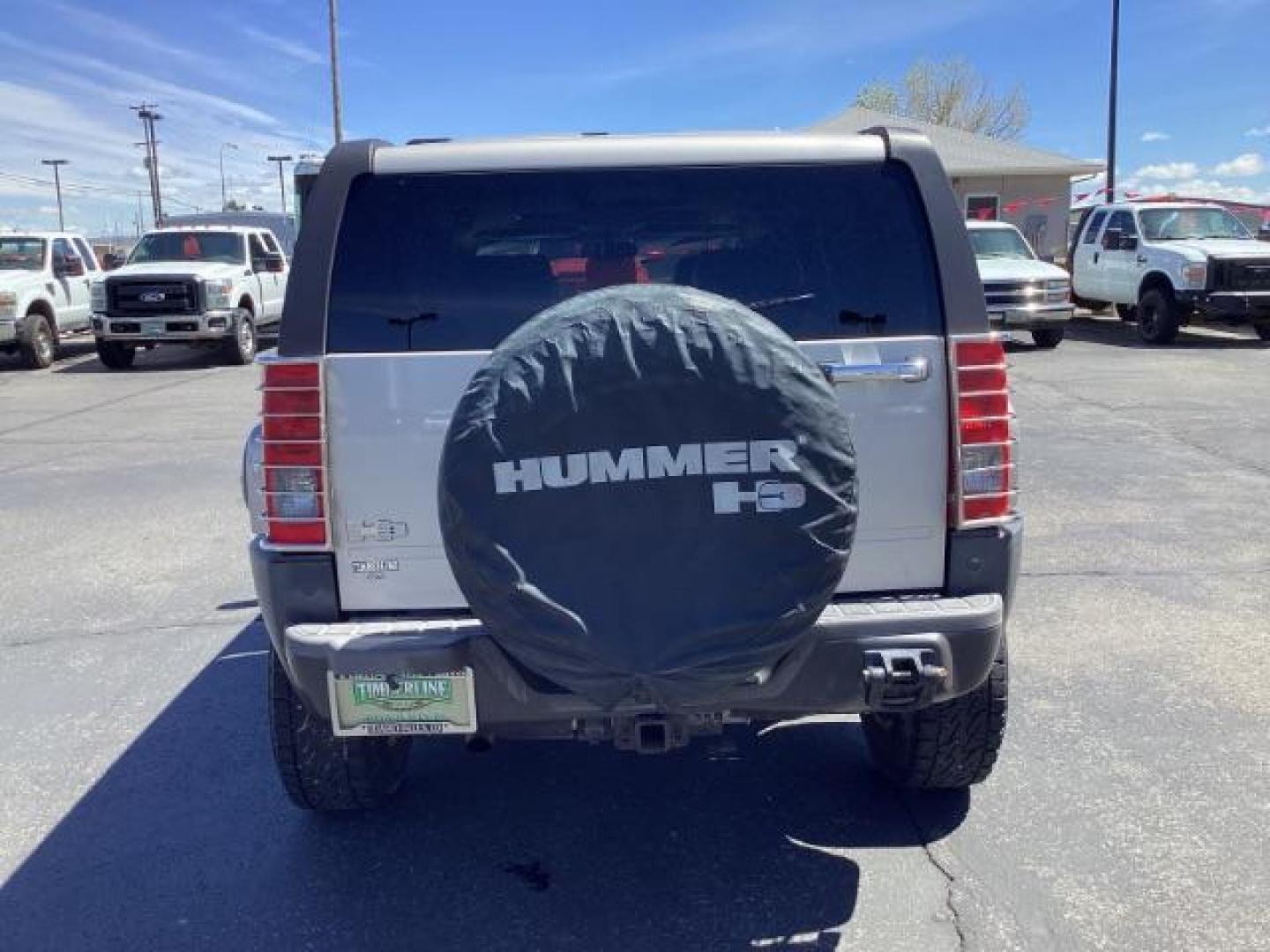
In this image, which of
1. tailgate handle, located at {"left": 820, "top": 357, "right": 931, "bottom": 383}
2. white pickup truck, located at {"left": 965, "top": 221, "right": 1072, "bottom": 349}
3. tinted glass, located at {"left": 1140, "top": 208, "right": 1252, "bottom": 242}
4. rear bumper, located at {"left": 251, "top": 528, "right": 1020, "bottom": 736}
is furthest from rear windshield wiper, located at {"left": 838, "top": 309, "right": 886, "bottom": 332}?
tinted glass, located at {"left": 1140, "top": 208, "right": 1252, "bottom": 242}

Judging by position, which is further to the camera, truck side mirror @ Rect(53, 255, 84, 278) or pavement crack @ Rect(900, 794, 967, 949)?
truck side mirror @ Rect(53, 255, 84, 278)

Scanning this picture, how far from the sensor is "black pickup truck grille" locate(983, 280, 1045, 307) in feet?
56.9

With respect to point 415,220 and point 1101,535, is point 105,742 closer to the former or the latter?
point 415,220

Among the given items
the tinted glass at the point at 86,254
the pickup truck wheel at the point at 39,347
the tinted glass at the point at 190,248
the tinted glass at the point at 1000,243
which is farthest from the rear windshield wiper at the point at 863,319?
the tinted glass at the point at 86,254

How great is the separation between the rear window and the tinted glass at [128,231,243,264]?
16817 mm

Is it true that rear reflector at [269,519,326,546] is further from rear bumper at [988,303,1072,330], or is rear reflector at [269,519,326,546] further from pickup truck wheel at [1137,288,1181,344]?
pickup truck wheel at [1137,288,1181,344]

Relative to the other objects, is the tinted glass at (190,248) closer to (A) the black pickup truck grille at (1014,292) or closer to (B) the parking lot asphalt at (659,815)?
(A) the black pickup truck grille at (1014,292)

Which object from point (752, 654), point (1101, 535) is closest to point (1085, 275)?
point (1101, 535)

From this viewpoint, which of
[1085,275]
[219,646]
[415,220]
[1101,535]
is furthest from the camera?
[1085,275]

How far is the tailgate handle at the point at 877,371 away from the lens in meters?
2.91

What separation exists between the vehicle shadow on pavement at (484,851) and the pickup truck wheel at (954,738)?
0.50ft

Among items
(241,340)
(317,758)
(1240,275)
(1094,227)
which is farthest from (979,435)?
(1094,227)

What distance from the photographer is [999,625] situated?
2.94 m

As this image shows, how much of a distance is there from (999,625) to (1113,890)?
86cm
